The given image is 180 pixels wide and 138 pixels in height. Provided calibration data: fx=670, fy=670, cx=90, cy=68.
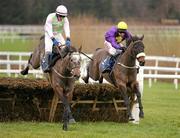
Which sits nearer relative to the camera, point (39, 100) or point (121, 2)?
point (39, 100)

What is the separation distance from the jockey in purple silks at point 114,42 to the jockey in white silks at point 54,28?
135 centimetres

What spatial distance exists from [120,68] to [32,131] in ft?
11.3

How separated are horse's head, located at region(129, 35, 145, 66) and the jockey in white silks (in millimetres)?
1503

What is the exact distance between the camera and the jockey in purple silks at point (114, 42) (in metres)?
16.1

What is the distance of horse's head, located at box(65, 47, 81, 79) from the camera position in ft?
43.4

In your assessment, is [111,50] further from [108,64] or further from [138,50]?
[138,50]

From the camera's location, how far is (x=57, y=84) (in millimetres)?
14242

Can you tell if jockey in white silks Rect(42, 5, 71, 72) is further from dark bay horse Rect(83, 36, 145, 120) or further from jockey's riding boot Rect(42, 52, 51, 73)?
dark bay horse Rect(83, 36, 145, 120)

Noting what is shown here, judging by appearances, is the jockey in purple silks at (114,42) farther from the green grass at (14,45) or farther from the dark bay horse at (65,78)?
the green grass at (14,45)

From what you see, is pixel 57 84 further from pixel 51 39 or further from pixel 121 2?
pixel 121 2

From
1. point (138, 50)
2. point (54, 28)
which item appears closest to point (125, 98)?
point (138, 50)

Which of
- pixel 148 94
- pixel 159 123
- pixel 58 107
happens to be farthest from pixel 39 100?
pixel 148 94

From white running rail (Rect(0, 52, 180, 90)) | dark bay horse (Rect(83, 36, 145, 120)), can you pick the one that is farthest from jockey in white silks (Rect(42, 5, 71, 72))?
white running rail (Rect(0, 52, 180, 90))

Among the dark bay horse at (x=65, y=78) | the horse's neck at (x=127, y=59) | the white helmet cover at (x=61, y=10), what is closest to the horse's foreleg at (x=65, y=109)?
the dark bay horse at (x=65, y=78)
